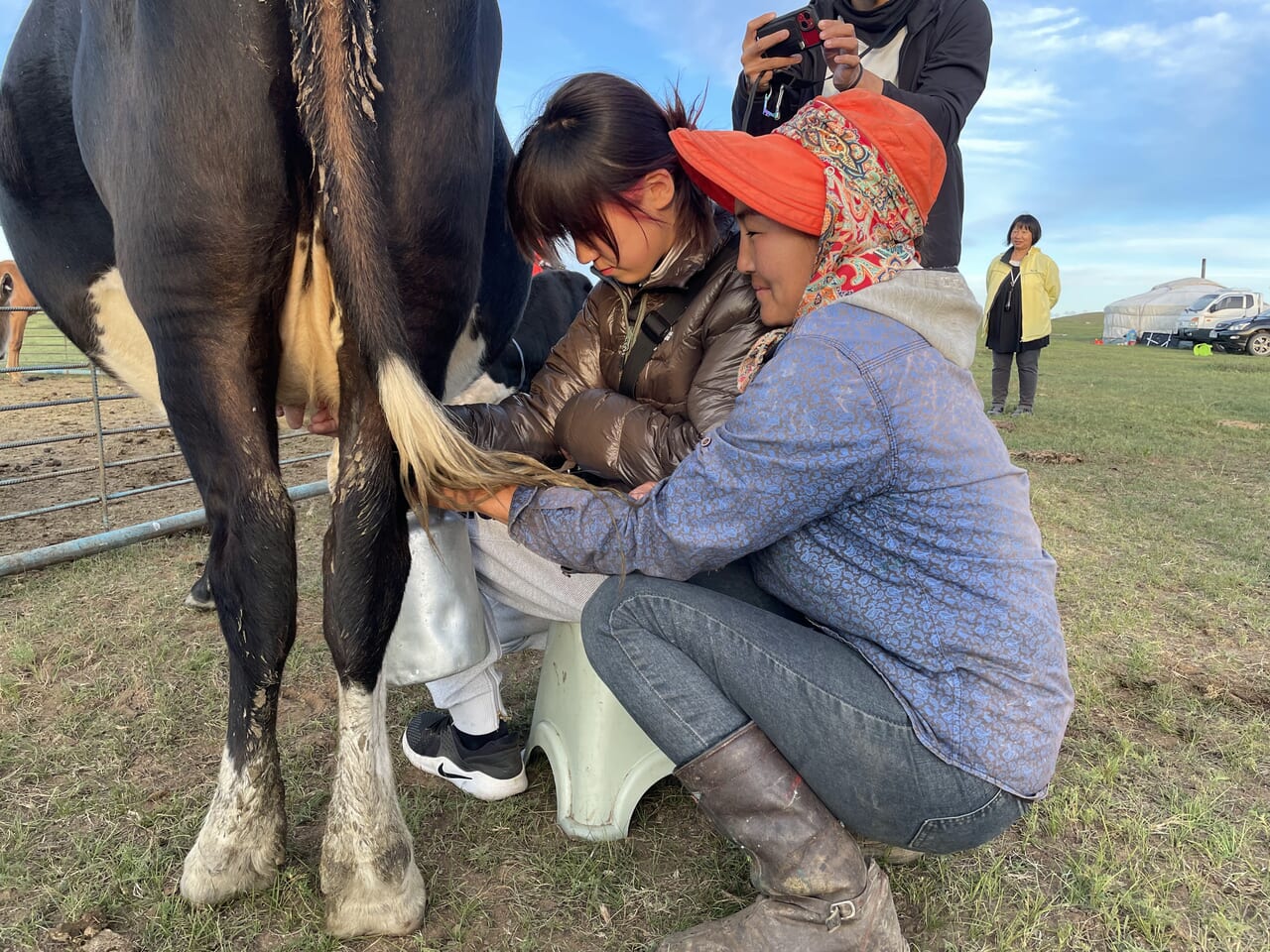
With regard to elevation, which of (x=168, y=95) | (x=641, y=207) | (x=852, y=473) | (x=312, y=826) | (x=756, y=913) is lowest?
(x=312, y=826)

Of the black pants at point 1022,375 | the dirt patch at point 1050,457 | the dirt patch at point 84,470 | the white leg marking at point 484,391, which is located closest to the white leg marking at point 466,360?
the white leg marking at point 484,391

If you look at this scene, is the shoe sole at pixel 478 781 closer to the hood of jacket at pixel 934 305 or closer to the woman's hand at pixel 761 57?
the hood of jacket at pixel 934 305

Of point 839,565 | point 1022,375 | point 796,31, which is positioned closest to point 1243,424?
point 1022,375

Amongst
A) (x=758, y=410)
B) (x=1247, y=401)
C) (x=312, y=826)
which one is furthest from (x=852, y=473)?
(x=1247, y=401)

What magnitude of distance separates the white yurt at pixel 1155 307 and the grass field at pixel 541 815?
38095 mm

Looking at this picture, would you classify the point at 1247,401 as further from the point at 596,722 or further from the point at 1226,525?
the point at 596,722

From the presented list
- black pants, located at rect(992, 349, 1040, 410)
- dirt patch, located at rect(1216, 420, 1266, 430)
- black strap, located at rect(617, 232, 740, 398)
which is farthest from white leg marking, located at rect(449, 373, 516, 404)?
dirt patch, located at rect(1216, 420, 1266, 430)

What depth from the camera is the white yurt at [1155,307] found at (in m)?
39.5

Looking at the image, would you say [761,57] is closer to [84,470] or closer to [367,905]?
[367,905]

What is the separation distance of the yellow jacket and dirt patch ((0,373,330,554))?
690cm

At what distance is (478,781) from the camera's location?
211 cm

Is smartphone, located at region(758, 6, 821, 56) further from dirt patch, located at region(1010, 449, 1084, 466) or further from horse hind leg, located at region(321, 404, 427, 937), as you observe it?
dirt patch, located at region(1010, 449, 1084, 466)

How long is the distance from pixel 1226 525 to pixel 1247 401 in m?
7.07

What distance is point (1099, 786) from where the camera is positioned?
221 centimetres
